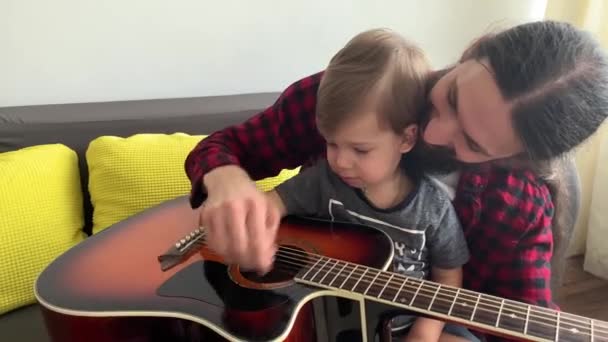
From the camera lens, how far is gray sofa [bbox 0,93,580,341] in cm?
130

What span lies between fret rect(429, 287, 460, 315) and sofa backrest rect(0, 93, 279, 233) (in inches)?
33.2

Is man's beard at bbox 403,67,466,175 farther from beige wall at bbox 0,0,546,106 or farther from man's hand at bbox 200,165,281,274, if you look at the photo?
beige wall at bbox 0,0,546,106

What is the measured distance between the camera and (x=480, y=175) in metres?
0.87

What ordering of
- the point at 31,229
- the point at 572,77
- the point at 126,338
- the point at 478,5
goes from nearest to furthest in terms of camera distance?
the point at 572,77 < the point at 126,338 < the point at 31,229 < the point at 478,5

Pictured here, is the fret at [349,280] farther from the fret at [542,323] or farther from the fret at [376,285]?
the fret at [542,323]

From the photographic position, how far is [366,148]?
0.83 metres

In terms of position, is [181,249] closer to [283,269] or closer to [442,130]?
[283,269]

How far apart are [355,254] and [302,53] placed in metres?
0.98

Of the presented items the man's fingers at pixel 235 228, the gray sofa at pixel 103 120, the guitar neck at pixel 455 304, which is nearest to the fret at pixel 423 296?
the guitar neck at pixel 455 304

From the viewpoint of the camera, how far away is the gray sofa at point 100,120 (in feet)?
4.27

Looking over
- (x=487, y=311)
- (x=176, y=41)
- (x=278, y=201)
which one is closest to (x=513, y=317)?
(x=487, y=311)

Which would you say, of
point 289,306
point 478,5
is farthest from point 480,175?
point 478,5

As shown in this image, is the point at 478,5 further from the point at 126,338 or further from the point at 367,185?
the point at 126,338

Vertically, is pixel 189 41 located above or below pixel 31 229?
above
